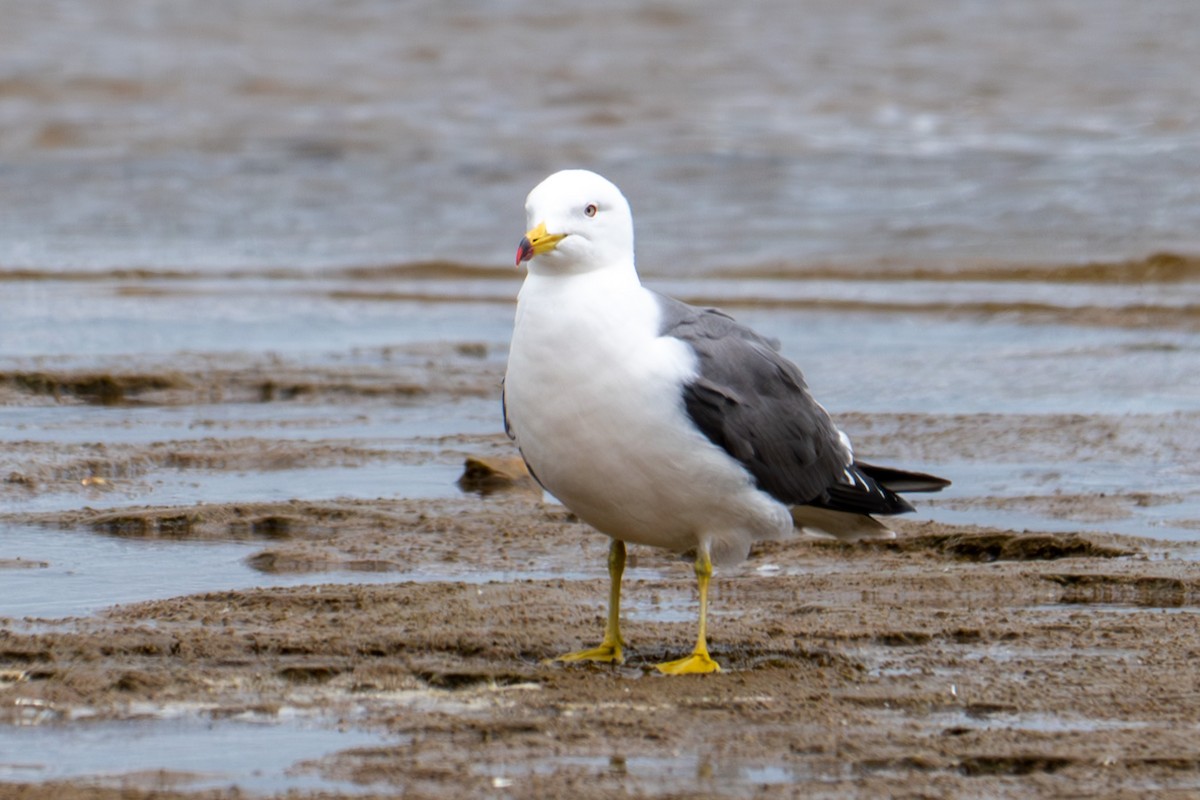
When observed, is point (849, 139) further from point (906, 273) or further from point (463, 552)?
point (463, 552)

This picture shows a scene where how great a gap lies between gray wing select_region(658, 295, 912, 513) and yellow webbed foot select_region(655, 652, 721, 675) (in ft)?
1.58

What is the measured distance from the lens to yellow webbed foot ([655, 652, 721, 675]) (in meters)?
4.27

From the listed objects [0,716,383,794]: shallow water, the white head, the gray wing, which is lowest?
[0,716,383,794]: shallow water

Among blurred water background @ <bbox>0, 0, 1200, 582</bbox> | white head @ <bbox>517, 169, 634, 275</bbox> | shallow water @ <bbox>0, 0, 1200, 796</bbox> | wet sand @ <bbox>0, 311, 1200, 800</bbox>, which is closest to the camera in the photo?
wet sand @ <bbox>0, 311, 1200, 800</bbox>

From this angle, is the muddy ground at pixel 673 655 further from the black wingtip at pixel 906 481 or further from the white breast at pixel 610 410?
the white breast at pixel 610 410

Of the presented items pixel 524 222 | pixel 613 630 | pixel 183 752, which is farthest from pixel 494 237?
pixel 183 752

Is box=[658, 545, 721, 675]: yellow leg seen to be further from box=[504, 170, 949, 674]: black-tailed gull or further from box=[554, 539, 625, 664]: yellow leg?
box=[554, 539, 625, 664]: yellow leg

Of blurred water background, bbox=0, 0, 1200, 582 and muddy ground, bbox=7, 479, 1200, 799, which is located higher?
blurred water background, bbox=0, 0, 1200, 582

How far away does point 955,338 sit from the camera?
9.68 meters

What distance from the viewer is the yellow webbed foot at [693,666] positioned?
427 cm

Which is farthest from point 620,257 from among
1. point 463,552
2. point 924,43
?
point 924,43

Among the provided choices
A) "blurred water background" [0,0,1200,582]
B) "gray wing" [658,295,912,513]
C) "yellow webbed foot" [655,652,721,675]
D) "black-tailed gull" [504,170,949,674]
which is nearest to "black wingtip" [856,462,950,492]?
"gray wing" [658,295,912,513]

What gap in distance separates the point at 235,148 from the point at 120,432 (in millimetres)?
10114

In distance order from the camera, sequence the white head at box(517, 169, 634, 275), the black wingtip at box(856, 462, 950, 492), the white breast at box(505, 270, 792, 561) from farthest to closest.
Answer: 1. the black wingtip at box(856, 462, 950, 492)
2. the white head at box(517, 169, 634, 275)
3. the white breast at box(505, 270, 792, 561)
